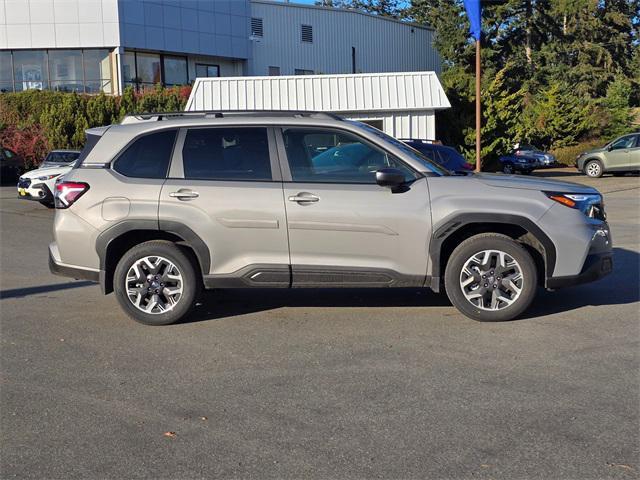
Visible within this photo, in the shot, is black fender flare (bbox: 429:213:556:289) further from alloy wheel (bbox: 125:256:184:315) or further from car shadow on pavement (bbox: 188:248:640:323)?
alloy wheel (bbox: 125:256:184:315)

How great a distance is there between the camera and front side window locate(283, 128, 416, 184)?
645 centimetres

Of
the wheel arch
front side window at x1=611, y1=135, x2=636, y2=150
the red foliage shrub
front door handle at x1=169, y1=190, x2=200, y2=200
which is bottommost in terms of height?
the wheel arch

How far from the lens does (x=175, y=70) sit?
41.0m

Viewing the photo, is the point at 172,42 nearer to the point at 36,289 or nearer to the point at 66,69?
the point at 66,69

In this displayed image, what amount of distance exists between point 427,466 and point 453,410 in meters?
0.78

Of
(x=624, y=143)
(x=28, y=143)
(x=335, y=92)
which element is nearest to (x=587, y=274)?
(x=335, y=92)

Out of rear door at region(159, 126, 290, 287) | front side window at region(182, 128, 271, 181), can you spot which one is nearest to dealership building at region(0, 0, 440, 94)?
front side window at region(182, 128, 271, 181)

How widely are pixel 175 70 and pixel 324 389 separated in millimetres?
38617

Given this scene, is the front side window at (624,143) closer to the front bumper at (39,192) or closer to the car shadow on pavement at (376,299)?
the front bumper at (39,192)

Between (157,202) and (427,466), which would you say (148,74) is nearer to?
(157,202)

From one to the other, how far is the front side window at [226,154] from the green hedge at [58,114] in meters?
26.4

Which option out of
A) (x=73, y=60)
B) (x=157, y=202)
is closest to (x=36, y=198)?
(x=157, y=202)

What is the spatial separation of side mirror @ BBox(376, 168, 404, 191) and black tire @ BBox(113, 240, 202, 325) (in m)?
1.89

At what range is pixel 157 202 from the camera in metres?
6.47
